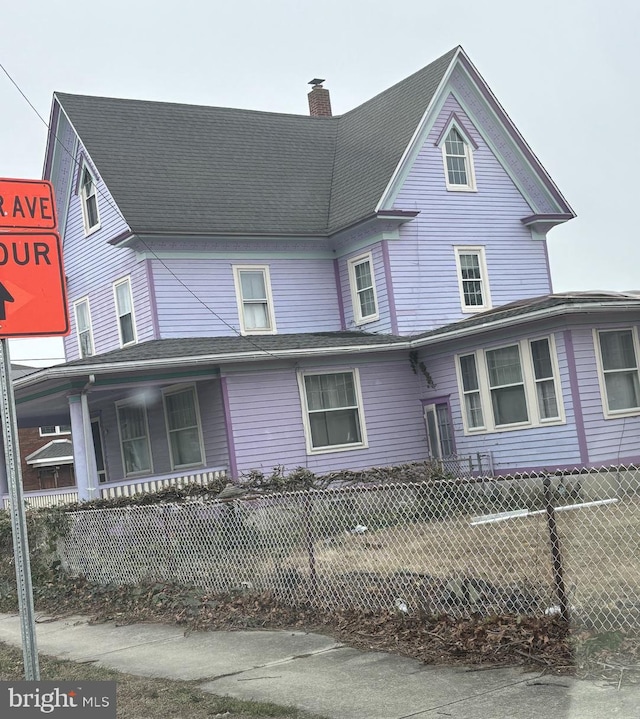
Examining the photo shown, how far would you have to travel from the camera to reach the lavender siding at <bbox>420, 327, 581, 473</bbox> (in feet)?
62.5

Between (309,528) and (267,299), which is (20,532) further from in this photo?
(267,299)

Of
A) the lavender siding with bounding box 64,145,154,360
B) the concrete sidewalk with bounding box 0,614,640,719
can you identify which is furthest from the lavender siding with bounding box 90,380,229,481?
the concrete sidewalk with bounding box 0,614,640,719

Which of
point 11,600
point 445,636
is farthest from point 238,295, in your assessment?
point 445,636

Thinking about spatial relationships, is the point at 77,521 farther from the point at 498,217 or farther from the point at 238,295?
the point at 498,217

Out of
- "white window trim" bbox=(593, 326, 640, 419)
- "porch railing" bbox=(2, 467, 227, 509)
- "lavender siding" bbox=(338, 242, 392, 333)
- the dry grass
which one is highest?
"lavender siding" bbox=(338, 242, 392, 333)

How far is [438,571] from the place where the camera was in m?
10.5

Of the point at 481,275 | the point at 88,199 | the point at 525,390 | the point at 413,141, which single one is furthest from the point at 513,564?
the point at 88,199

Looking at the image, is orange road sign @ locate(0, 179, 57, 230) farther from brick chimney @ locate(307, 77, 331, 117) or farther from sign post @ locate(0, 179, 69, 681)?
brick chimney @ locate(307, 77, 331, 117)

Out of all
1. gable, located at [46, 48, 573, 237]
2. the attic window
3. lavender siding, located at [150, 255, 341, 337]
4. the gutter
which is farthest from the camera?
the attic window

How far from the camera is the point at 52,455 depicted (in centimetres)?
4581

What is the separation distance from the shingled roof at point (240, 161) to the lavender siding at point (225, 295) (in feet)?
2.77

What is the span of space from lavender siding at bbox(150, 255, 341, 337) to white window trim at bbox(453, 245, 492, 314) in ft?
10.0

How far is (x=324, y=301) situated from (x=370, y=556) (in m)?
12.8

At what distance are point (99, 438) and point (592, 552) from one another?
1818cm
